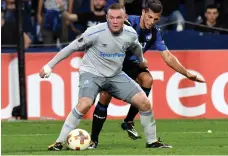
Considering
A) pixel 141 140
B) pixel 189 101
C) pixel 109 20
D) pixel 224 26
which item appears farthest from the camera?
pixel 224 26

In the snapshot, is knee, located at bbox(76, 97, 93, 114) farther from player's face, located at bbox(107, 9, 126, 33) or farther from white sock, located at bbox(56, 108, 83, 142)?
player's face, located at bbox(107, 9, 126, 33)

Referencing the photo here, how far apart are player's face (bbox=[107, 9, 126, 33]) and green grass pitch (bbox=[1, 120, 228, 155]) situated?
1519 mm

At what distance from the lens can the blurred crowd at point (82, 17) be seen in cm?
2025

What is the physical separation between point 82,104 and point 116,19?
3.66 feet

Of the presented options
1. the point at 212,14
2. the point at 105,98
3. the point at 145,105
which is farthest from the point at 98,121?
the point at 212,14

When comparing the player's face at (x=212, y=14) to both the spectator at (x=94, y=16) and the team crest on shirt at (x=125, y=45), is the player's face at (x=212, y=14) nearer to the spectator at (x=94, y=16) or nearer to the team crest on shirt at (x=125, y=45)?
the spectator at (x=94, y=16)

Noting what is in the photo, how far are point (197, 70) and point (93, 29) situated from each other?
7.18 metres

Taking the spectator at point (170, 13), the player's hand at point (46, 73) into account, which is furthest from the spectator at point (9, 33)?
the player's hand at point (46, 73)

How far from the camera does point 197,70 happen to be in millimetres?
19125

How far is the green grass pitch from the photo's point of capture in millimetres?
12070

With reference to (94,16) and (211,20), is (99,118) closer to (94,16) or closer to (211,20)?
(94,16)

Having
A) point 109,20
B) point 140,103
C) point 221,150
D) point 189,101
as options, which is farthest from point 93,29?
point 189,101

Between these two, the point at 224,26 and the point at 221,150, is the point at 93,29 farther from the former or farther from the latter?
the point at 224,26

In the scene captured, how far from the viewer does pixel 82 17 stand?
66.9 feet
